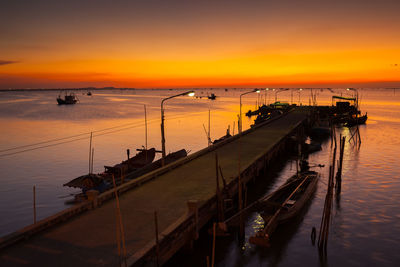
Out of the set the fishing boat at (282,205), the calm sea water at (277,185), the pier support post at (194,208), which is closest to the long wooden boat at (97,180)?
the calm sea water at (277,185)

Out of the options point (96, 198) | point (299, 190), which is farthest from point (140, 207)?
point (299, 190)

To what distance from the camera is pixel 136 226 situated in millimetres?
15938

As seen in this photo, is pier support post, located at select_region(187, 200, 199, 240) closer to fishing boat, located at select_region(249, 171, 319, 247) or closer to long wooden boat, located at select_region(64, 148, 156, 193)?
fishing boat, located at select_region(249, 171, 319, 247)

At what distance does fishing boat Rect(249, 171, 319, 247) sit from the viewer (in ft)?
59.2

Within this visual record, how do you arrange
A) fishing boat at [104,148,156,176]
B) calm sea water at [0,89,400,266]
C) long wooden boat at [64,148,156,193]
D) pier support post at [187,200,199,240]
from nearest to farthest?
pier support post at [187,200,199,240], calm sea water at [0,89,400,266], long wooden boat at [64,148,156,193], fishing boat at [104,148,156,176]

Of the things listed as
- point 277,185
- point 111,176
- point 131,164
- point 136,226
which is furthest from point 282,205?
point 131,164

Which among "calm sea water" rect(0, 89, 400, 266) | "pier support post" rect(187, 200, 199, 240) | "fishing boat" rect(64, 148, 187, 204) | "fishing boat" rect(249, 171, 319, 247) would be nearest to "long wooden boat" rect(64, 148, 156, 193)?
"fishing boat" rect(64, 148, 187, 204)

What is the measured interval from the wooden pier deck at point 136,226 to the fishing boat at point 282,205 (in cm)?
352

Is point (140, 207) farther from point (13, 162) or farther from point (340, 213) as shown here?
point (13, 162)

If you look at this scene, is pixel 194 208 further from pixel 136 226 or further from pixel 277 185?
pixel 277 185

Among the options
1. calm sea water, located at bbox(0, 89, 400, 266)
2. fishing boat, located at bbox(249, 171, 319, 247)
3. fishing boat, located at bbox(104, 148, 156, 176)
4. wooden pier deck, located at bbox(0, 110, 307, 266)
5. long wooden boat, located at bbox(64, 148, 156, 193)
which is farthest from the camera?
fishing boat, located at bbox(104, 148, 156, 176)

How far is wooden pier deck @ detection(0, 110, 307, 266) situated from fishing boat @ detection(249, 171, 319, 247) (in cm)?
352

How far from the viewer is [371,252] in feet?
64.0

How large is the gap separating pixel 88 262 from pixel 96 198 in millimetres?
6118
